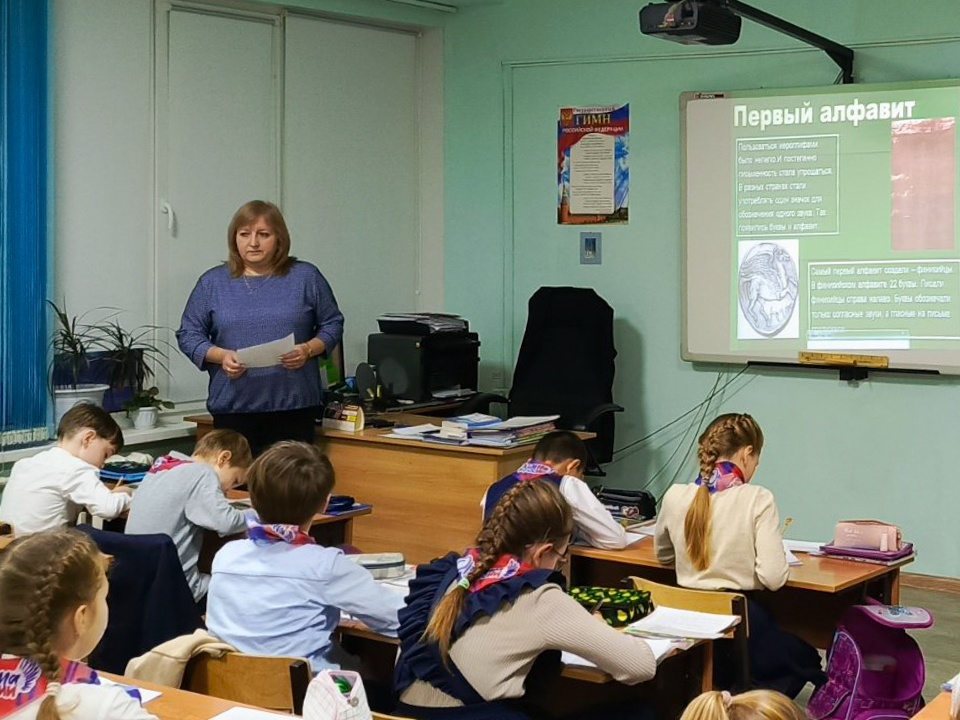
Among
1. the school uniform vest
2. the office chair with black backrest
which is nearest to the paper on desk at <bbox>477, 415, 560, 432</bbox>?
the office chair with black backrest

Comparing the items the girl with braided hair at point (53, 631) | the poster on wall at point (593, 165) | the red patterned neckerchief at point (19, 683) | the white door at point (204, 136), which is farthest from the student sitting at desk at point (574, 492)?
the poster on wall at point (593, 165)

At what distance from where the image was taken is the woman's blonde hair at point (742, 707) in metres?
1.81

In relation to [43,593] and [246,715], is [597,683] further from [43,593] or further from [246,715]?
[43,593]

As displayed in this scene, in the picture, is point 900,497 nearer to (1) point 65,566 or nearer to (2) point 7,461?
(2) point 7,461

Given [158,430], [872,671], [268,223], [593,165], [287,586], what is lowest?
[872,671]

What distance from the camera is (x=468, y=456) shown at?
5449 millimetres

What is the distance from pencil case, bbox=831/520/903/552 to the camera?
4.14 meters

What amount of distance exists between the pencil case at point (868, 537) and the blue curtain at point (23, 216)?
133 inches

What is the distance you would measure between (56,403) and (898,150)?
3.98m

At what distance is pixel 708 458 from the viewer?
13.4 feet

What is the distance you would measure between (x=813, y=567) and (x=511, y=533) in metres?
1.47

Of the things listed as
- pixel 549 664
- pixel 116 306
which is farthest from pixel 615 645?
pixel 116 306

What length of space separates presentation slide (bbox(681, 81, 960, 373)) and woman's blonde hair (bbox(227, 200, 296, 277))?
7.20 feet

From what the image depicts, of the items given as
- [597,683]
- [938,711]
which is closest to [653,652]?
[597,683]
